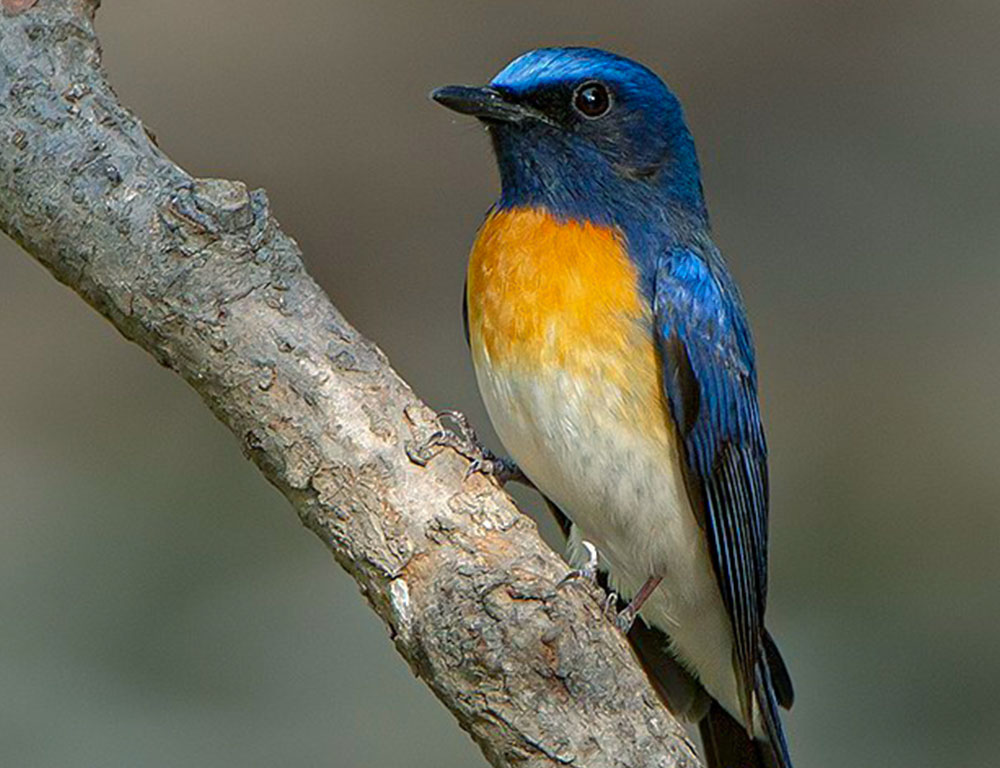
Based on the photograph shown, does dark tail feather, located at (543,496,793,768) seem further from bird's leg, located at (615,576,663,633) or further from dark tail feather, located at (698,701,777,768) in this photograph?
bird's leg, located at (615,576,663,633)

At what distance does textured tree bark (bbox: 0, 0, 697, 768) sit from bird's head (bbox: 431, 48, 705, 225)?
1.04 m

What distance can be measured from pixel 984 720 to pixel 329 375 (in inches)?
144

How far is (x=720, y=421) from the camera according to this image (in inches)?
177

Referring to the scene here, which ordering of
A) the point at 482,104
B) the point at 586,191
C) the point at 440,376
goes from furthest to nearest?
1. the point at 440,376
2. the point at 586,191
3. the point at 482,104

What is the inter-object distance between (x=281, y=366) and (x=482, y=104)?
1206mm

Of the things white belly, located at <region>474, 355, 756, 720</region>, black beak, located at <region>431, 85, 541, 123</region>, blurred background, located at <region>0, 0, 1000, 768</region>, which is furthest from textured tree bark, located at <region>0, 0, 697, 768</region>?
blurred background, located at <region>0, 0, 1000, 768</region>

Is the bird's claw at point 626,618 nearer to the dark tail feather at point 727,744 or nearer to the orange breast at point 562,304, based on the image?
the dark tail feather at point 727,744

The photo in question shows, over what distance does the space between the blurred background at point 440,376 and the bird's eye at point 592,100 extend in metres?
0.62

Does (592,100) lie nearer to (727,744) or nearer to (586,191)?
(586,191)

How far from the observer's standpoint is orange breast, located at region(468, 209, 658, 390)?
4.28 metres

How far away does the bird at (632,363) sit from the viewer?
4312 millimetres

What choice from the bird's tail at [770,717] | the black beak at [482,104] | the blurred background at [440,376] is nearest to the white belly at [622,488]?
the bird's tail at [770,717]

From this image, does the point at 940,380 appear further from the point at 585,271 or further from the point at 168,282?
the point at 168,282

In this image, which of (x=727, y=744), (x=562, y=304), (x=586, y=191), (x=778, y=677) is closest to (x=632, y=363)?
(x=562, y=304)
